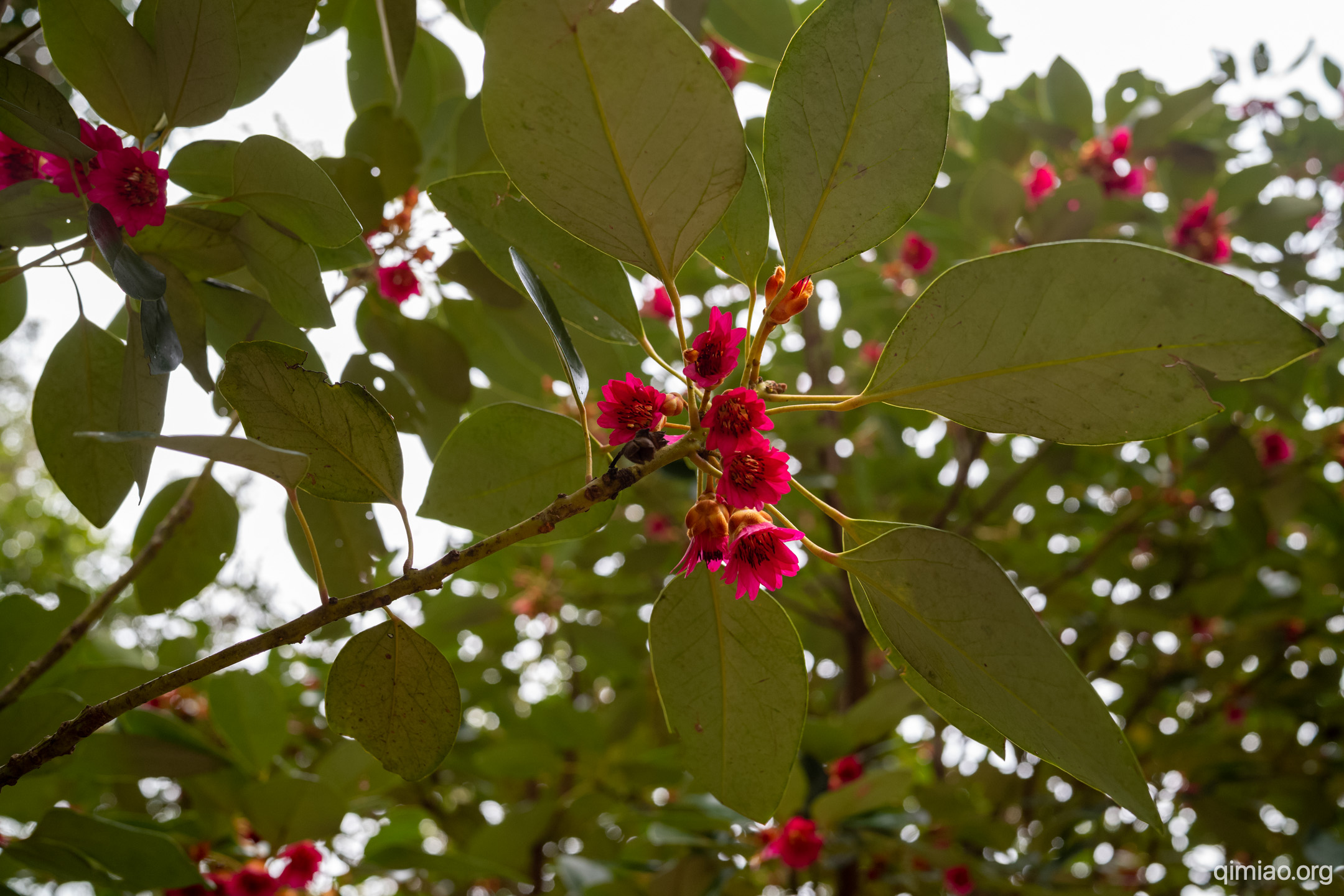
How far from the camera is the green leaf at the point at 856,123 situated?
0.65 metres

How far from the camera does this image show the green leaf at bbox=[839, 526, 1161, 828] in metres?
0.60

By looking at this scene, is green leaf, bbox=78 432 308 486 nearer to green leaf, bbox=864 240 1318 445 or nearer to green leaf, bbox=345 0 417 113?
green leaf, bbox=864 240 1318 445

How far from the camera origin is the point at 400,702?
724mm

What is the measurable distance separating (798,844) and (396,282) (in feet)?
4.40

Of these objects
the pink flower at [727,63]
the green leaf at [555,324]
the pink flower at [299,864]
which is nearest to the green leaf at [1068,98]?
the pink flower at [727,63]

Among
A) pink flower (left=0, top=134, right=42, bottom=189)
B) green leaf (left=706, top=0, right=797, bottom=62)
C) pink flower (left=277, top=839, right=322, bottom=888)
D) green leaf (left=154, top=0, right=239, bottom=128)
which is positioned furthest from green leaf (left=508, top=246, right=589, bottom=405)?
pink flower (left=277, top=839, right=322, bottom=888)

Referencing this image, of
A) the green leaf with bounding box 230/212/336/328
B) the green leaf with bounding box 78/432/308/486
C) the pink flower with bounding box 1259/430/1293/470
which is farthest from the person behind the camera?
the pink flower with bounding box 1259/430/1293/470

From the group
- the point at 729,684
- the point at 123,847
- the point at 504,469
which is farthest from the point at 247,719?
the point at 729,684

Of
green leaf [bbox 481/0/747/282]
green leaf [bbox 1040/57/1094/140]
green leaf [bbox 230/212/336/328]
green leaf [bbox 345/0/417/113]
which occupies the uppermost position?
green leaf [bbox 1040/57/1094/140]

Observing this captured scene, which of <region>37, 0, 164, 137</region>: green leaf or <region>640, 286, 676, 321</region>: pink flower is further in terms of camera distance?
<region>640, 286, 676, 321</region>: pink flower

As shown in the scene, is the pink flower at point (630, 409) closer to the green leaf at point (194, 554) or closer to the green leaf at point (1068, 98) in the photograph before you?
the green leaf at point (194, 554)

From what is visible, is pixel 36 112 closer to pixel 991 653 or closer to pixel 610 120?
pixel 610 120

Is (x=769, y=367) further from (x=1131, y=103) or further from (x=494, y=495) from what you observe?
(x=494, y=495)

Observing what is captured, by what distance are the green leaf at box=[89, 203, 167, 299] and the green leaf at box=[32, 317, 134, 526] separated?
0.86 ft
